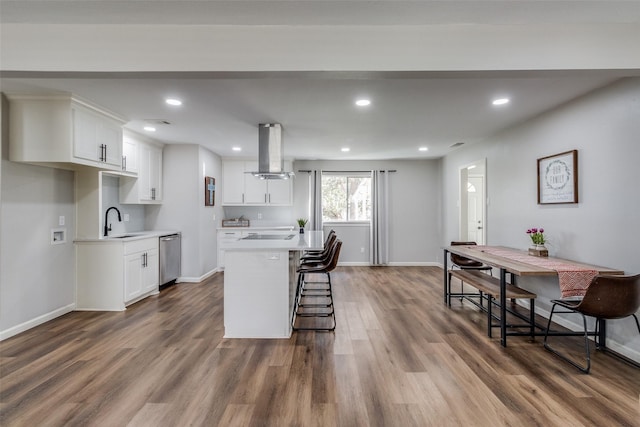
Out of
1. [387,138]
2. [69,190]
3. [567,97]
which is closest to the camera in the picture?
[567,97]

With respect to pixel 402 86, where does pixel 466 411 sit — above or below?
below

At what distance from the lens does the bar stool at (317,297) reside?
3.23 m

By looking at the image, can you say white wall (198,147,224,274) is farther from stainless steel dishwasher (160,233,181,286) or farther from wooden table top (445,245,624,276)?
wooden table top (445,245,624,276)

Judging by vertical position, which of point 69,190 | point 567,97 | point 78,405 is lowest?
point 78,405

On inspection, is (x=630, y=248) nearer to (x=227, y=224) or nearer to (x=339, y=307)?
(x=339, y=307)

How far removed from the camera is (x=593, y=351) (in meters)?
2.65

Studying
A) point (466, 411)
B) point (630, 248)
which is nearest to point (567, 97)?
point (630, 248)

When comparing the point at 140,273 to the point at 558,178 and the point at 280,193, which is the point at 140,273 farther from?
the point at 558,178

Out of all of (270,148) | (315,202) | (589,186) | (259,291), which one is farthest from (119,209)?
(589,186)

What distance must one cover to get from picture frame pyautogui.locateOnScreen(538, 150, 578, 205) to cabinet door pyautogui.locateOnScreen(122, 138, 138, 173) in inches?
214

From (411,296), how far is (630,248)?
244 cm

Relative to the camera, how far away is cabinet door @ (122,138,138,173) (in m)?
4.20

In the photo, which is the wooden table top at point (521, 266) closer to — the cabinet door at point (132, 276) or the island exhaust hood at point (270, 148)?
the island exhaust hood at point (270, 148)

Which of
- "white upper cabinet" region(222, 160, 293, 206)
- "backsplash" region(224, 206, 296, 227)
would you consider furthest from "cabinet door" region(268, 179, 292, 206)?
"backsplash" region(224, 206, 296, 227)
